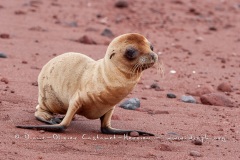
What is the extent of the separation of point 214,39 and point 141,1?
112 inches

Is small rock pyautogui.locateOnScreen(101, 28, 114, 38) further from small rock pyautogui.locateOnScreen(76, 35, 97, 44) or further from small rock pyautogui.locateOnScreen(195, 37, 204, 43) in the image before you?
small rock pyautogui.locateOnScreen(195, 37, 204, 43)

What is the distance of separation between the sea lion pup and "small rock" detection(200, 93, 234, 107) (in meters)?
1.93

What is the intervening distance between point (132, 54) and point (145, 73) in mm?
3881

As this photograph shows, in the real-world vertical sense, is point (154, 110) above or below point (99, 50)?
above

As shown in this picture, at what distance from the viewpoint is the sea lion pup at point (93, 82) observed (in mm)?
6023

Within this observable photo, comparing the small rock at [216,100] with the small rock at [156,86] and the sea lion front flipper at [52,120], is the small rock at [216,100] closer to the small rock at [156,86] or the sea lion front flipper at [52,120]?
the small rock at [156,86]

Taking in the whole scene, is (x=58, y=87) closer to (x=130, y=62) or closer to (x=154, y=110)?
(x=130, y=62)

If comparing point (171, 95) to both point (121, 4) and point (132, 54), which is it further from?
point (121, 4)

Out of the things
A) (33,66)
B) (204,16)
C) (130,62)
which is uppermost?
(130,62)

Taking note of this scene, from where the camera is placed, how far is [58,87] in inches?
256

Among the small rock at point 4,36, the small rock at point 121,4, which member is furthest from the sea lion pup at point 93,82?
the small rock at point 121,4

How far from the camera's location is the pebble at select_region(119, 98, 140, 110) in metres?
7.60

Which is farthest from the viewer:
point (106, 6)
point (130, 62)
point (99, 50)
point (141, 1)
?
point (141, 1)

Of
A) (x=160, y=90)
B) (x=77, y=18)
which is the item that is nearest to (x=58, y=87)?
(x=160, y=90)
